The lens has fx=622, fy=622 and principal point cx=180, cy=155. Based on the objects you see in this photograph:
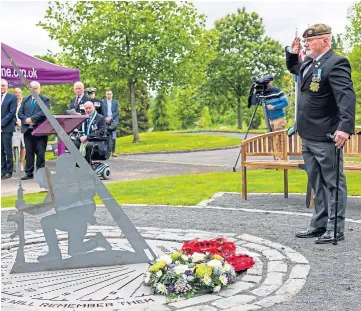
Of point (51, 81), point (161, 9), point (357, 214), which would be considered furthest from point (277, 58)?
point (357, 214)

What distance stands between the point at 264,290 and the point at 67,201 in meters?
1.73

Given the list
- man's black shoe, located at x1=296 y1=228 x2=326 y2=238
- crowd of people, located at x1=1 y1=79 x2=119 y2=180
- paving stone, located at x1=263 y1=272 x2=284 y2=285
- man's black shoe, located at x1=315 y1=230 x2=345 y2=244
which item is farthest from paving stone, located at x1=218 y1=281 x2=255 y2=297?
crowd of people, located at x1=1 y1=79 x2=119 y2=180

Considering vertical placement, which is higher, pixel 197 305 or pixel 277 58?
pixel 277 58

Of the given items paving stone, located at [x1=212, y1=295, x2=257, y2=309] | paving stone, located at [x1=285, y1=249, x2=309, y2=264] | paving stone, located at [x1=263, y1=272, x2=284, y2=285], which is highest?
paving stone, located at [x1=285, y1=249, x2=309, y2=264]

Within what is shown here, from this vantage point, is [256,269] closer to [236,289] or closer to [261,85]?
[236,289]

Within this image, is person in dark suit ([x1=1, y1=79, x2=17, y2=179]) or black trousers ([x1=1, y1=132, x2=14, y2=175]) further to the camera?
black trousers ([x1=1, y1=132, x2=14, y2=175])

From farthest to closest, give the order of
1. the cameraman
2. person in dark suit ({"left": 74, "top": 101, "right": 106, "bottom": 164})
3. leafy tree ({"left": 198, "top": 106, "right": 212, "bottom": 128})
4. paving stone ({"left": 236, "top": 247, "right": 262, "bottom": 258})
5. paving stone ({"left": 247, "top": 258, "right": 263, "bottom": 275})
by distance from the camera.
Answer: leafy tree ({"left": 198, "top": 106, "right": 212, "bottom": 128}), the cameraman, person in dark suit ({"left": 74, "top": 101, "right": 106, "bottom": 164}), paving stone ({"left": 236, "top": 247, "right": 262, "bottom": 258}), paving stone ({"left": 247, "top": 258, "right": 263, "bottom": 275})

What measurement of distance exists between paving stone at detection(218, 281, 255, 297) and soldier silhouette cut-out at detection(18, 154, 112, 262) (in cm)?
120

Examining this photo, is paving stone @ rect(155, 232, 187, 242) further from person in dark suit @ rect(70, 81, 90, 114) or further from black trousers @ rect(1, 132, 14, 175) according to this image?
black trousers @ rect(1, 132, 14, 175)

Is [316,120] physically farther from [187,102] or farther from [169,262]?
[187,102]

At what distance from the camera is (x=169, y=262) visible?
4.51m

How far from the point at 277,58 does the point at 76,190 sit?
44.1 metres

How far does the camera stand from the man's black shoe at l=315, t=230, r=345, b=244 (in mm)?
5922

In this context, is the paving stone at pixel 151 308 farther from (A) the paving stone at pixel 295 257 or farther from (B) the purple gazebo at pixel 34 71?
(B) the purple gazebo at pixel 34 71
